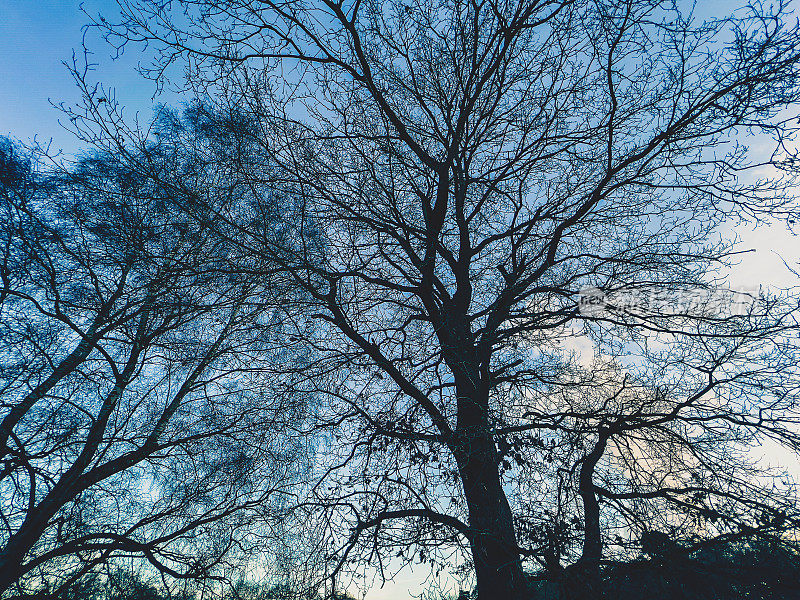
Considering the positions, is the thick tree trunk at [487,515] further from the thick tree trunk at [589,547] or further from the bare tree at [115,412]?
the bare tree at [115,412]

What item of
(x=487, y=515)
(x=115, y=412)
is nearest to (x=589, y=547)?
(x=487, y=515)

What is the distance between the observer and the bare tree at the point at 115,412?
4.08m

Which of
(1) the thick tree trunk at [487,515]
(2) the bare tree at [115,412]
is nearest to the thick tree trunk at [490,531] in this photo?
(1) the thick tree trunk at [487,515]

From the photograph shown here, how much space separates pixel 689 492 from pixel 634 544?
1139 mm

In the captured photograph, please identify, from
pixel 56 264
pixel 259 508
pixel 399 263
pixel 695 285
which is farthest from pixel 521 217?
pixel 56 264

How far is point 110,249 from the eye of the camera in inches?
138

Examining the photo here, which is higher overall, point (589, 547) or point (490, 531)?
point (490, 531)

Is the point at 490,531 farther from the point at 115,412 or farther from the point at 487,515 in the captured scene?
the point at 115,412

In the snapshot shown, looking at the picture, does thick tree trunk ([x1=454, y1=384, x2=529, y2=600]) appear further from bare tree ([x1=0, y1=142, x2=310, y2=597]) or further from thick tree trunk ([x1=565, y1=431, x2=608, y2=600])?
bare tree ([x1=0, y1=142, x2=310, y2=597])

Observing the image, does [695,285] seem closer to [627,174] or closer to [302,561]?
[627,174]

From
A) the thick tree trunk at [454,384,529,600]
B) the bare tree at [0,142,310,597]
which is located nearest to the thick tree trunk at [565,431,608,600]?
the thick tree trunk at [454,384,529,600]

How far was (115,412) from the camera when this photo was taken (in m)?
3.92

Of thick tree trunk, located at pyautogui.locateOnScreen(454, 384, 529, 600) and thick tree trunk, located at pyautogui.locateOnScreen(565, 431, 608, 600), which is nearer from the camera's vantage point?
thick tree trunk, located at pyautogui.locateOnScreen(565, 431, 608, 600)

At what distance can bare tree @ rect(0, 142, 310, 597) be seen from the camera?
13.4 feet
